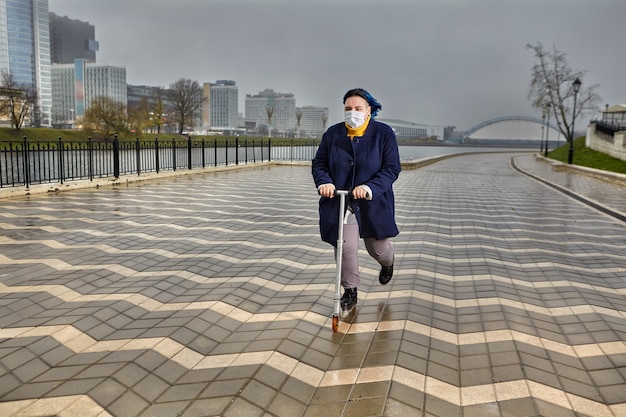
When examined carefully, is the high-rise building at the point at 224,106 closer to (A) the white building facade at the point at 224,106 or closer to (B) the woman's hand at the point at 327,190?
(A) the white building facade at the point at 224,106

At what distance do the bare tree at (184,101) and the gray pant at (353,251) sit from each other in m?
68.3

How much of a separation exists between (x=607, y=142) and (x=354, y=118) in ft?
108

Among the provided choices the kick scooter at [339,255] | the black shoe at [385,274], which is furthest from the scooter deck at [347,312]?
the black shoe at [385,274]

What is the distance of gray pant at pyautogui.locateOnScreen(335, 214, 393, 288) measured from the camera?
11.9 ft

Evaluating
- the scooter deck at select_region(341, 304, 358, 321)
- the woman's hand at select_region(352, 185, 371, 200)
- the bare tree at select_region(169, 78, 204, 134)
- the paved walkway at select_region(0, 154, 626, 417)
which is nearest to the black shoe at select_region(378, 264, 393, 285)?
the paved walkway at select_region(0, 154, 626, 417)

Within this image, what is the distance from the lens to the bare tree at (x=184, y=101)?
69125mm

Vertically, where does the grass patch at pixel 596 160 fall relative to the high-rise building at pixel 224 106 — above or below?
below

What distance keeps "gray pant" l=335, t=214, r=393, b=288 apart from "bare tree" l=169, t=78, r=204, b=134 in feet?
224

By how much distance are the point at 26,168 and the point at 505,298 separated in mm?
10553

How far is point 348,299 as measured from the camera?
389 cm

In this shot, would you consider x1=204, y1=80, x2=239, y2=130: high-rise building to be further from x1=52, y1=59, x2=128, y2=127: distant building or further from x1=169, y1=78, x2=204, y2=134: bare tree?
x1=169, y1=78, x2=204, y2=134: bare tree

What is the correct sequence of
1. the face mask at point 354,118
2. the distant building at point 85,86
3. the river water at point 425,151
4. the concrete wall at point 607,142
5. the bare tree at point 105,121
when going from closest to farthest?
the face mask at point 354,118, the concrete wall at point 607,142, the river water at point 425,151, the bare tree at point 105,121, the distant building at point 85,86

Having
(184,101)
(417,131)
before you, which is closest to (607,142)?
(184,101)

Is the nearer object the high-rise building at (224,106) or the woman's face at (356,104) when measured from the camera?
the woman's face at (356,104)
